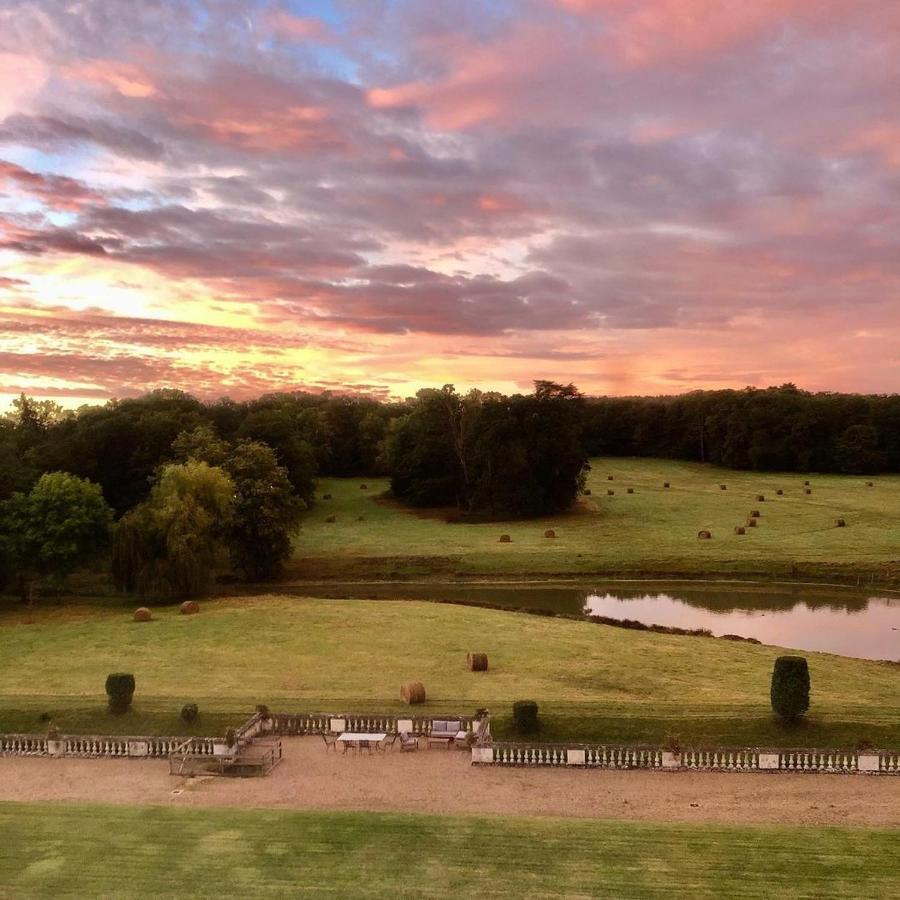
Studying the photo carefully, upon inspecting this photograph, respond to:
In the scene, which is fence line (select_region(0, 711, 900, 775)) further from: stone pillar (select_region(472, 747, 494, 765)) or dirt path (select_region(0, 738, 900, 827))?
dirt path (select_region(0, 738, 900, 827))

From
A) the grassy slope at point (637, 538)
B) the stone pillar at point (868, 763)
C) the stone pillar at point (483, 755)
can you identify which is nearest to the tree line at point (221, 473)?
the grassy slope at point (637, 538)

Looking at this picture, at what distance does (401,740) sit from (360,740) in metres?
1.30

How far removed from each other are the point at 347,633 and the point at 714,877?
26.8 metres

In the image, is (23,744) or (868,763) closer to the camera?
(868,763)

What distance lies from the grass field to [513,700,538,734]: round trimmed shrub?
635 centimetres

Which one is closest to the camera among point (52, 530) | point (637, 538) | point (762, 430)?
point (52, 530)

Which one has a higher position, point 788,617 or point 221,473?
point 221,473

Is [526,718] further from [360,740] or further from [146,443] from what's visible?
[146,443]

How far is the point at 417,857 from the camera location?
1775 centimetres

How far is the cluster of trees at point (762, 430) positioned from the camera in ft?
391

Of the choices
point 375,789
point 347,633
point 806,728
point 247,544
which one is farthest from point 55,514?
point 806,728

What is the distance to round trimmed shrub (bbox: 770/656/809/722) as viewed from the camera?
1011 inches

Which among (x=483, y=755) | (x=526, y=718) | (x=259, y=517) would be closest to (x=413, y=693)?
(x=526, y=718)

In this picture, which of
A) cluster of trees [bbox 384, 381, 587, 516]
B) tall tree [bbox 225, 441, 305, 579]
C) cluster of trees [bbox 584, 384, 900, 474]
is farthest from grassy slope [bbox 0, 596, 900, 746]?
cluster of trees [bbox 584, 384, 900, 474]
